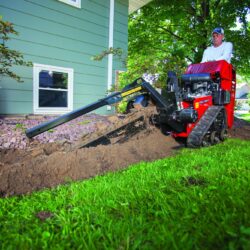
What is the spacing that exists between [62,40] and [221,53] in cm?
481

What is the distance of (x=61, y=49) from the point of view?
7.98m

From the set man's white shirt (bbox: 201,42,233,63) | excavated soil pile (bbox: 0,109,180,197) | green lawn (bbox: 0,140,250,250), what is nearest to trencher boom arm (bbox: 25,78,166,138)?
excavated soil pile (bbox: 0,109,180,197)

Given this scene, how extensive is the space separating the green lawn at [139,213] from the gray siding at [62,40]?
501 cm

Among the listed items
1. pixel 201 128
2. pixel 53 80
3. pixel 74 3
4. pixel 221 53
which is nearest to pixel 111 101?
pixel 201 128

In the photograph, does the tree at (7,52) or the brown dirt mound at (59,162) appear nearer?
the brown dirt mound at (59,162)

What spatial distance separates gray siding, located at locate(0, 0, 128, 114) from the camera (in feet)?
22.5

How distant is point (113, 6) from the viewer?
9445 millimetres

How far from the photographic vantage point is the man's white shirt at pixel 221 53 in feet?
17.0

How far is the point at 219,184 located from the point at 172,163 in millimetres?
1093

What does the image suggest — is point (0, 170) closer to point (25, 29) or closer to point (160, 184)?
point (160, 184)

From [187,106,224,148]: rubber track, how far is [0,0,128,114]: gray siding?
4.82 meters

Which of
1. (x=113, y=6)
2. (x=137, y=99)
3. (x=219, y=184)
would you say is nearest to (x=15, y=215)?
(x=219, y=184)

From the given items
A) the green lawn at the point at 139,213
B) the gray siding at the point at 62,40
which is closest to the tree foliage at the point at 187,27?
the gray siding at the point at 62,40

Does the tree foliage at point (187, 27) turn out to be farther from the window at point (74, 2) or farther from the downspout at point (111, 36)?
the window at point (74, 2)
